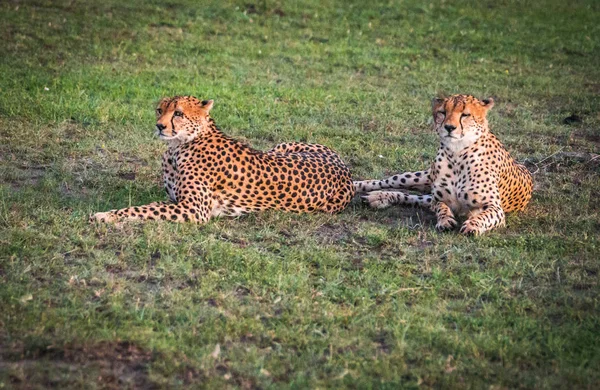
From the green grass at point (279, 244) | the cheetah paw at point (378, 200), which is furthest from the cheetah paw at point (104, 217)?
the cheetah paw at point (378, 200)

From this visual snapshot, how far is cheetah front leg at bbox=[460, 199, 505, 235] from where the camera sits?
23.8 feet

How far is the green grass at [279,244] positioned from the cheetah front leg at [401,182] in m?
0.52

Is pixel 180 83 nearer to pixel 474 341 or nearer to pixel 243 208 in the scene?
pixel 243 208

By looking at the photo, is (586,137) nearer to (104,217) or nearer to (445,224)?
(445,224)

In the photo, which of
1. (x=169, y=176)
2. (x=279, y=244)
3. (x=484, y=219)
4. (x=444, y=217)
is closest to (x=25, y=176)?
(x=169, y=176)

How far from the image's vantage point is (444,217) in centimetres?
752

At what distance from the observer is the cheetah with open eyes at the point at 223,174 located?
747 cm

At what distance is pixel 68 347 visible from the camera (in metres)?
5.11

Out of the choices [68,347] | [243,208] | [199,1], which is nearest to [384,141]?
[243,208]

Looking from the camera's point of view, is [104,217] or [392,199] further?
[392,199]

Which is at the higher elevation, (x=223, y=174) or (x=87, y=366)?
(x=223, y=174)

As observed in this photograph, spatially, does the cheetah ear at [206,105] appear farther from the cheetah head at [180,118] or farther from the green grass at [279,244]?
the green grass at [279,244]

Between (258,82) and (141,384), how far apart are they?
7.87 meters

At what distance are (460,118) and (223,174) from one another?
1.91 m
